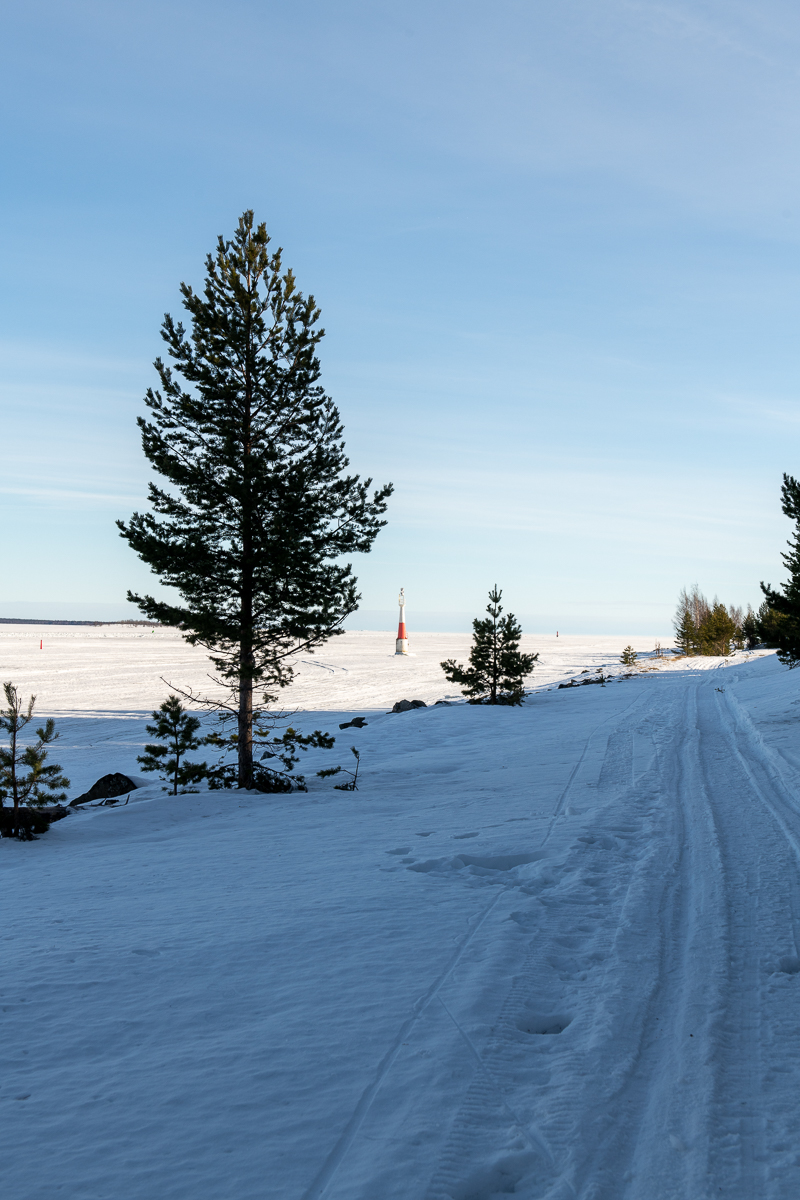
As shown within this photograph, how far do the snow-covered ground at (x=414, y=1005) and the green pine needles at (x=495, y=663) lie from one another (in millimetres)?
15957

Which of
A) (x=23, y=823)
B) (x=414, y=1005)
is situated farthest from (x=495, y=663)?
(x=414, y=1005)

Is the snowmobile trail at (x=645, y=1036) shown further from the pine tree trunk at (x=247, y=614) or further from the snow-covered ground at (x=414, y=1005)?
the pine tree trunk at (x=247, y=614)

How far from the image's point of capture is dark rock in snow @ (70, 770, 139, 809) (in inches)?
539

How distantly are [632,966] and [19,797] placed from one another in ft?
28.3

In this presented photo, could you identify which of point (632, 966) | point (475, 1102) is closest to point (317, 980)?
point (475, 1102)

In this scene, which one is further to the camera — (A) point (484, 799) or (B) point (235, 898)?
(A) point (484, 799)

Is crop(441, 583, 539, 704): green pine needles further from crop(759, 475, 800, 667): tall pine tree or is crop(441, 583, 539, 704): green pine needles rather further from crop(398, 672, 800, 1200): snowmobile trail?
crop(398, 672, 800, 1200): snowmobile trail

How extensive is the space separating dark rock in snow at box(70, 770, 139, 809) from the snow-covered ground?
3460 mm

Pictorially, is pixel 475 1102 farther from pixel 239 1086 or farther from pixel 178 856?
pixel 178 856

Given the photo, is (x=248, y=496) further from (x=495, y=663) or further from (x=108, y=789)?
(x=495, y=663)

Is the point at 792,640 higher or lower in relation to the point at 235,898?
higher

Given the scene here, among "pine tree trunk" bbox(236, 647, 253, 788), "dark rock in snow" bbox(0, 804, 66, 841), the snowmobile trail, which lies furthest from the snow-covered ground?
"pine tree trunk" bbox(236, 647, 253, 788)

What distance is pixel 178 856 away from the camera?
332 inches

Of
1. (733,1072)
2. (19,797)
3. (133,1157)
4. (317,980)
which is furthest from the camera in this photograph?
(19,797)
